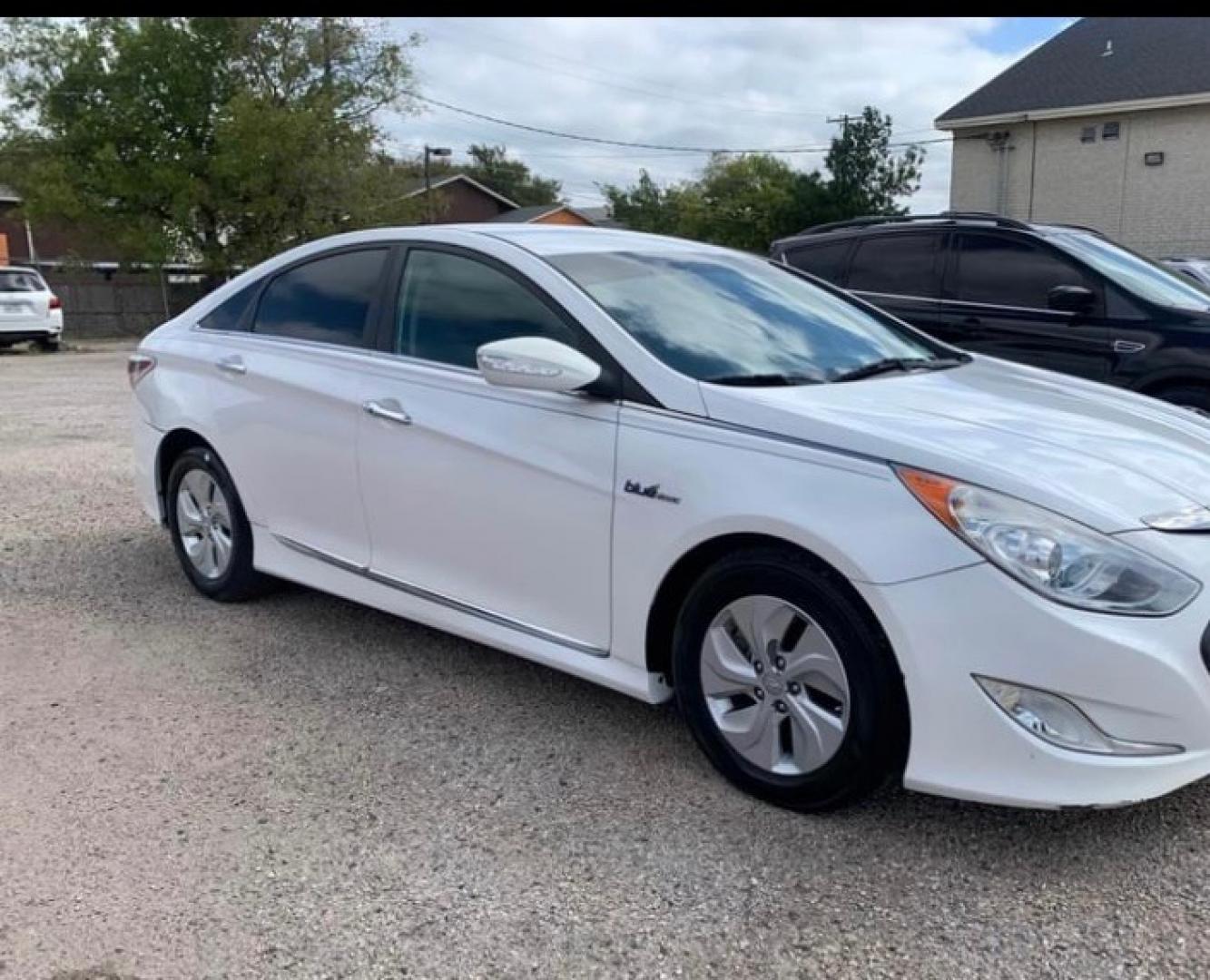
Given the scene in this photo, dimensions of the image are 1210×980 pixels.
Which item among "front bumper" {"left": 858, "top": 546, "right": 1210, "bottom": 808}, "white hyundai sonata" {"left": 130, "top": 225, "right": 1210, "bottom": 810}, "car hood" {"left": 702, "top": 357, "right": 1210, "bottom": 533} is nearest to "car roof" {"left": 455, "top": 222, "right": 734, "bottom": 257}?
"white hyundai sonata" {"left": 130, "top": 225, "right": 1210, "bottom": 810}

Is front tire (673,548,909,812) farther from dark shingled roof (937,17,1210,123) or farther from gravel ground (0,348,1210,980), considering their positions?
dark shingled roof (937,17,1210,123)

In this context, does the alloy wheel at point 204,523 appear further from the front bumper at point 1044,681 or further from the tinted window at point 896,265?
the tinted window at point 896,265

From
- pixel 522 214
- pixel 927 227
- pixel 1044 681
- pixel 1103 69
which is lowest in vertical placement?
pixel 1044 681

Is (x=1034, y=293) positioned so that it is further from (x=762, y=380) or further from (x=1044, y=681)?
(x=1044, y=681)

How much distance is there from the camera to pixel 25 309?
20703mm

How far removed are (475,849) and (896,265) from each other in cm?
616

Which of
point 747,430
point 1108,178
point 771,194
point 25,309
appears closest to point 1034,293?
point 747,430

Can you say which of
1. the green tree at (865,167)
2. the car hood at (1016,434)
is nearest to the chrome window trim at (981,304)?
the car hood at (1016,434)

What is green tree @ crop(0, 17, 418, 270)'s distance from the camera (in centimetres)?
2516

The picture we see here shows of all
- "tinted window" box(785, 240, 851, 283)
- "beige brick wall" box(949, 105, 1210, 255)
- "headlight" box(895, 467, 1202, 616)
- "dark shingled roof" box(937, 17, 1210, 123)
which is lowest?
"headlight" box(895, 467, 1202, 616)

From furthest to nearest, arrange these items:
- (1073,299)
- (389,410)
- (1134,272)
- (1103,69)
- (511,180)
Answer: (511,180) → (1103,69) → (1134,272) → (1073,299) → (389,410)

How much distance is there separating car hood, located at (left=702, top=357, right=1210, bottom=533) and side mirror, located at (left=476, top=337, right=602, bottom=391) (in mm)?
385

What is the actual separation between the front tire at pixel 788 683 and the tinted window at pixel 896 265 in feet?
17.4

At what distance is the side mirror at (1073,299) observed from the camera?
22.4 feet
